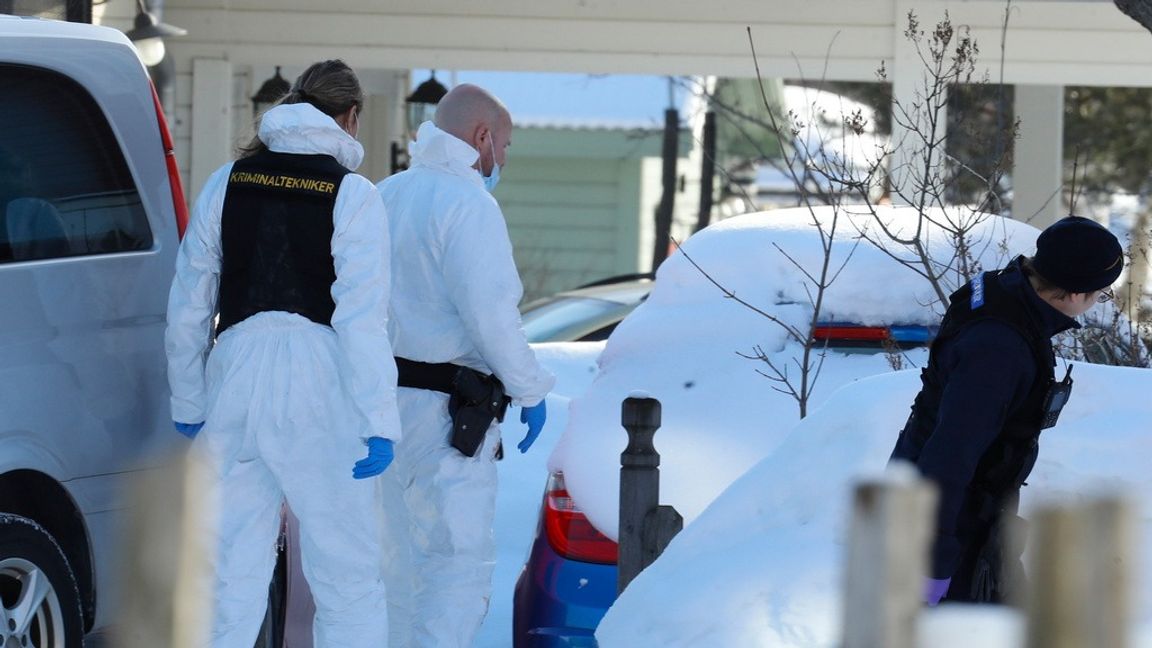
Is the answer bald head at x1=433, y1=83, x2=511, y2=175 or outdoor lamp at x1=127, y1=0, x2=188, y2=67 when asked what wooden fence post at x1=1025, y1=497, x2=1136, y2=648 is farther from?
outdoor lamp at x1=127, y1=0, x2=188, y2=67

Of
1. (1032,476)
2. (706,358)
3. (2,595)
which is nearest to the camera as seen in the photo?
(1032,476)

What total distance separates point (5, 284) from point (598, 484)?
5.70 feet

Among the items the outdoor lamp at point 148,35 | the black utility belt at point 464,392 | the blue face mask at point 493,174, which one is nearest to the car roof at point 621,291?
the outdoor lamp at point 148,35

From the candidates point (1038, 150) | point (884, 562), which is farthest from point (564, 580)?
point (1038, 150)

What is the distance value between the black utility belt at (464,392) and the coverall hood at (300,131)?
0.70 m

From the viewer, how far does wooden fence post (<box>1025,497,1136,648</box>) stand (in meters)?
1.47

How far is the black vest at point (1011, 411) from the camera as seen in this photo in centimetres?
335

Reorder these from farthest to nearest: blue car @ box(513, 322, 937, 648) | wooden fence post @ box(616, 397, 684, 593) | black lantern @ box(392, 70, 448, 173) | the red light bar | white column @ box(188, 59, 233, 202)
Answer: black lantern @ box(392, 70, 448, 173) → white column @ box(188, 59, 233, 202) → the red light bar → blue car @ box(513, 322, 937, 648) → wooden fence post @ box(616, 397, 684, 593)

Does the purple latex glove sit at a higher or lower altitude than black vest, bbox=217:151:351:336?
lower

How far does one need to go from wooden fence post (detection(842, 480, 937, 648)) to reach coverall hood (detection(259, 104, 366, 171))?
300 cm

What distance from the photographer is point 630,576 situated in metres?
4.63

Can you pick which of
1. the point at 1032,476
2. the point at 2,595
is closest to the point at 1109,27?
the point at 1032,476

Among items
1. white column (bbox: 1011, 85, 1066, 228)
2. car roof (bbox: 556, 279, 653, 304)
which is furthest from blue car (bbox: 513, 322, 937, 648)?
white column (bbox: 1011, 85, 1066, 228)

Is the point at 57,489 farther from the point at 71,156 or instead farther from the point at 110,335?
the point at 71,156
